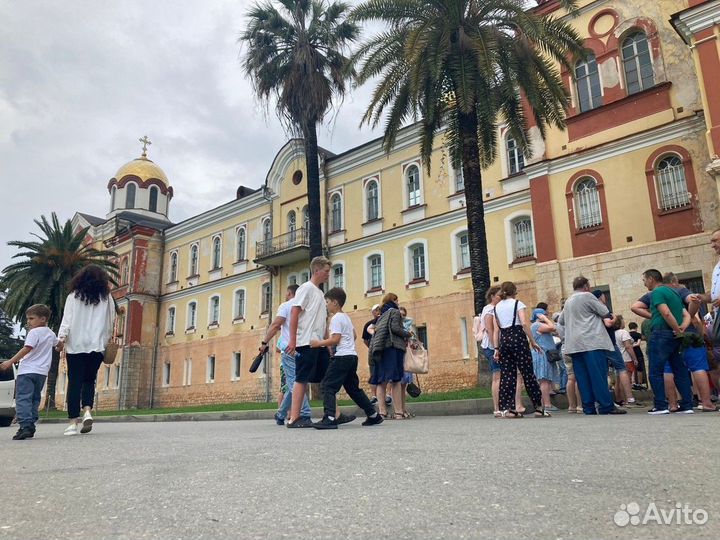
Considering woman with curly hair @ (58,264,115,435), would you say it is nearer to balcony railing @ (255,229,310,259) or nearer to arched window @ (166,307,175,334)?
balcony railing @ (255,229,310,259)

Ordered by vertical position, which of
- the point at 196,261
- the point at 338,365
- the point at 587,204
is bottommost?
the point at 338,365

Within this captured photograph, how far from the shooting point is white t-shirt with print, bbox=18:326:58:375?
7.26 m

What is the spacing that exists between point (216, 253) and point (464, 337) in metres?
21.3

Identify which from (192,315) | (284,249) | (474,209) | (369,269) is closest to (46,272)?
(192,315)

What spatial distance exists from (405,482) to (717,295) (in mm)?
5390

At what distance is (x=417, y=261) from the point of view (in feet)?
87.8

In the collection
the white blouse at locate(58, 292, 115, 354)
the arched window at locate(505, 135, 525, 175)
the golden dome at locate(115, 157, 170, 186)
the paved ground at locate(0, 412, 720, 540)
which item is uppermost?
the golden dome at locate(115, 157, 170, 186)

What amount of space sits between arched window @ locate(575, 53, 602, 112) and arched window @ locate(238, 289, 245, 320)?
75.3ft

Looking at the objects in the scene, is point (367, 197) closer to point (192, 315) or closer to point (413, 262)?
point (413, 262)

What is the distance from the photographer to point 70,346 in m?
7.30

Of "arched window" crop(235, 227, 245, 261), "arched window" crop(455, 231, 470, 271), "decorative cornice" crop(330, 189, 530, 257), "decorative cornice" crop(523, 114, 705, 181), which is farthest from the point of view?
"arched window" crop(235, 227, 245, 261)

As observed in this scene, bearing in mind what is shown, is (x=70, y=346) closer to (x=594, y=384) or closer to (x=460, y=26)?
(x=594, y=384)

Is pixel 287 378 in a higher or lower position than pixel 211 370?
lower

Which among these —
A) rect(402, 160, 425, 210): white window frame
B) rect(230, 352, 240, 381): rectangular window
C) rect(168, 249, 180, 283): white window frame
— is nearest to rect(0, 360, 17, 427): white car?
rect(402, 160, 425, 210): white window frame
